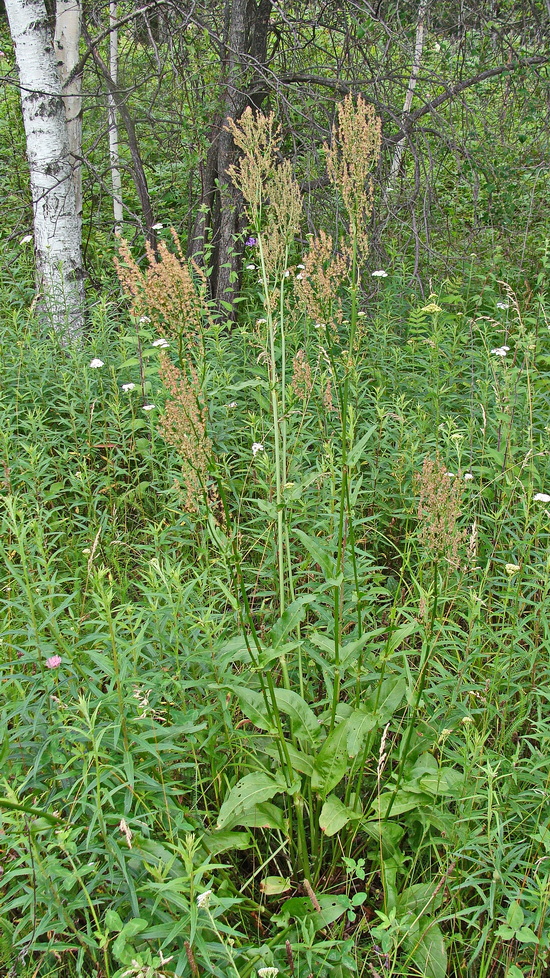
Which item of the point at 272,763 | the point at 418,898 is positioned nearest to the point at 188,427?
the point at 272,763

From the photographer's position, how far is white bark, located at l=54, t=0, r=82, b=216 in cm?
548

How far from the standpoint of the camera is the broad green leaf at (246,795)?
6.64ft

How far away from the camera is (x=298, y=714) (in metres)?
2.26

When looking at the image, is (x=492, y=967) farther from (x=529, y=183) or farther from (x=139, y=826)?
(x=529, y=183)

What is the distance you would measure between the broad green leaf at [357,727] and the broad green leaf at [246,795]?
22cm

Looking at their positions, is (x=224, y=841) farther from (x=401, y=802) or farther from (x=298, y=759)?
(x=401, y=802)

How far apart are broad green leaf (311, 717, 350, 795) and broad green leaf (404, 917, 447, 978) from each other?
43 centimetres

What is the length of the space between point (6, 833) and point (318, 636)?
1.00 m

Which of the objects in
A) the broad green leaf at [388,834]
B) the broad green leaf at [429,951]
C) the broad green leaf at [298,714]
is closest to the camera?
the broad green leaf at [429,951]

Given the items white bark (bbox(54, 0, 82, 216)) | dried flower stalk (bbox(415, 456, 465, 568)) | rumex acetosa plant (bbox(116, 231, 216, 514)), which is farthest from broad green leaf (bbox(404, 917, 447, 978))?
white bark (bbox(54, 0, 82, 216))

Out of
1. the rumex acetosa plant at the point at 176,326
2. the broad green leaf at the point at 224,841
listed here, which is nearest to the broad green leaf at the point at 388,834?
the broad green leaf at the point at 224,841

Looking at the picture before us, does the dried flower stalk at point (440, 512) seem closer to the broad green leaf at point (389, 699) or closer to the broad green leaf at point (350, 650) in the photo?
the broad green leaf at point (350, 650)

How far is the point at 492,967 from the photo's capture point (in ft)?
6.58

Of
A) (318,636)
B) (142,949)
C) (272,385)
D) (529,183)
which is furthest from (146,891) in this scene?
Answer: (529,183)
